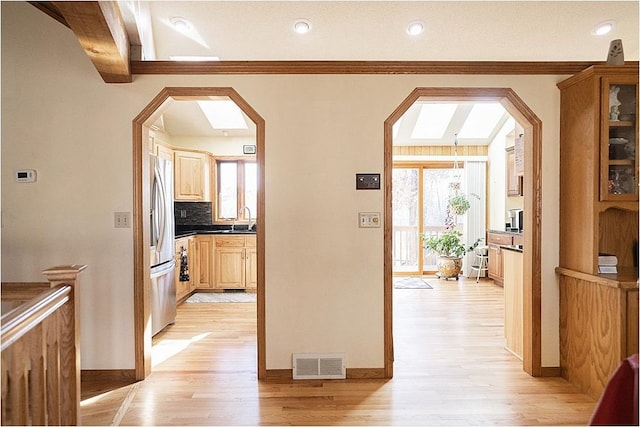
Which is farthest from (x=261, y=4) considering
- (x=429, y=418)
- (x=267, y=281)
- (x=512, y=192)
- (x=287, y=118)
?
(x=512, y=192)

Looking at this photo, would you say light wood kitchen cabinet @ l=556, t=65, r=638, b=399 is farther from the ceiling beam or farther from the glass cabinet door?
the ceiling beam

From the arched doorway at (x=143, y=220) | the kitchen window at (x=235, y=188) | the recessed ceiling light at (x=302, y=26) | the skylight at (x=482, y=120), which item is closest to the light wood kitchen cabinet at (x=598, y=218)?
the recessed ceiling light at (x=302, y=26)

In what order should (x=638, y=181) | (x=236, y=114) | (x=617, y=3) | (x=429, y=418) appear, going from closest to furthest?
(x=429, y=418), (x=638, y=181), (x=617, y=3), (x=236, y=114)

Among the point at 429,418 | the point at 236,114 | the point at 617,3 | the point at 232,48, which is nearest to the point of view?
the point at 429,418

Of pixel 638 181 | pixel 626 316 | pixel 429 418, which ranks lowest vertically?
pixel 429 418

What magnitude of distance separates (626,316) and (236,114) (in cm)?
536

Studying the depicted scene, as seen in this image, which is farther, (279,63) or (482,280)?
(482,280)

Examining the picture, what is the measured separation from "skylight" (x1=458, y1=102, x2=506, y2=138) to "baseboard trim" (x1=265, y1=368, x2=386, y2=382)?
4.97m

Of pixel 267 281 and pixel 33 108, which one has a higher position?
pixel 33 108

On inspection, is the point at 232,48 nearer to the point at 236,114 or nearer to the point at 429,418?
the point at 236,114

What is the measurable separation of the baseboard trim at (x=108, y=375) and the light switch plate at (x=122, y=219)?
1.09m

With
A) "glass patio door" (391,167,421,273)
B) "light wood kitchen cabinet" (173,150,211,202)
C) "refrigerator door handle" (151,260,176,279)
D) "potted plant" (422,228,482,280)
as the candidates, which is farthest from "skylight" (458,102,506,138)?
"refrigerator door handle" (151,260,176,279)

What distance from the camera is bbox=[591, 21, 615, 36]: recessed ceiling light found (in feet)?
11.3

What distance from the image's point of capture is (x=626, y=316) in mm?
2316
